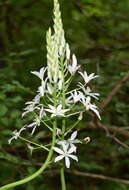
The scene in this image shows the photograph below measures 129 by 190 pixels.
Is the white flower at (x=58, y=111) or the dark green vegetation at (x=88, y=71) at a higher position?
the dark green vegetation at (x=88, y=71)

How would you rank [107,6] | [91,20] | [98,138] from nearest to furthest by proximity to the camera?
1. [98,138]
2. [91,20]
3. [107,6]

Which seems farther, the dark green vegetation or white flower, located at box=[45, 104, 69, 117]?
the dark green vegetation

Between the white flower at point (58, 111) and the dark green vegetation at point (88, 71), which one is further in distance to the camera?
the dark green vegetation at point (88, 71)

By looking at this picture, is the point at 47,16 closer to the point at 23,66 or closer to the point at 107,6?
the point at 107,6

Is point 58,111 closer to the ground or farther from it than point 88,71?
closer to the ground

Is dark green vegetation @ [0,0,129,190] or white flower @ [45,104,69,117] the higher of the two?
dark green vegetation @ [0,0,129,190]

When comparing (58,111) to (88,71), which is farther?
(88,71)

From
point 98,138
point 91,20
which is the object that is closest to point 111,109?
point 98,138

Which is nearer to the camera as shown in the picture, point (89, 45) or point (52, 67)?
point (52, 67)
